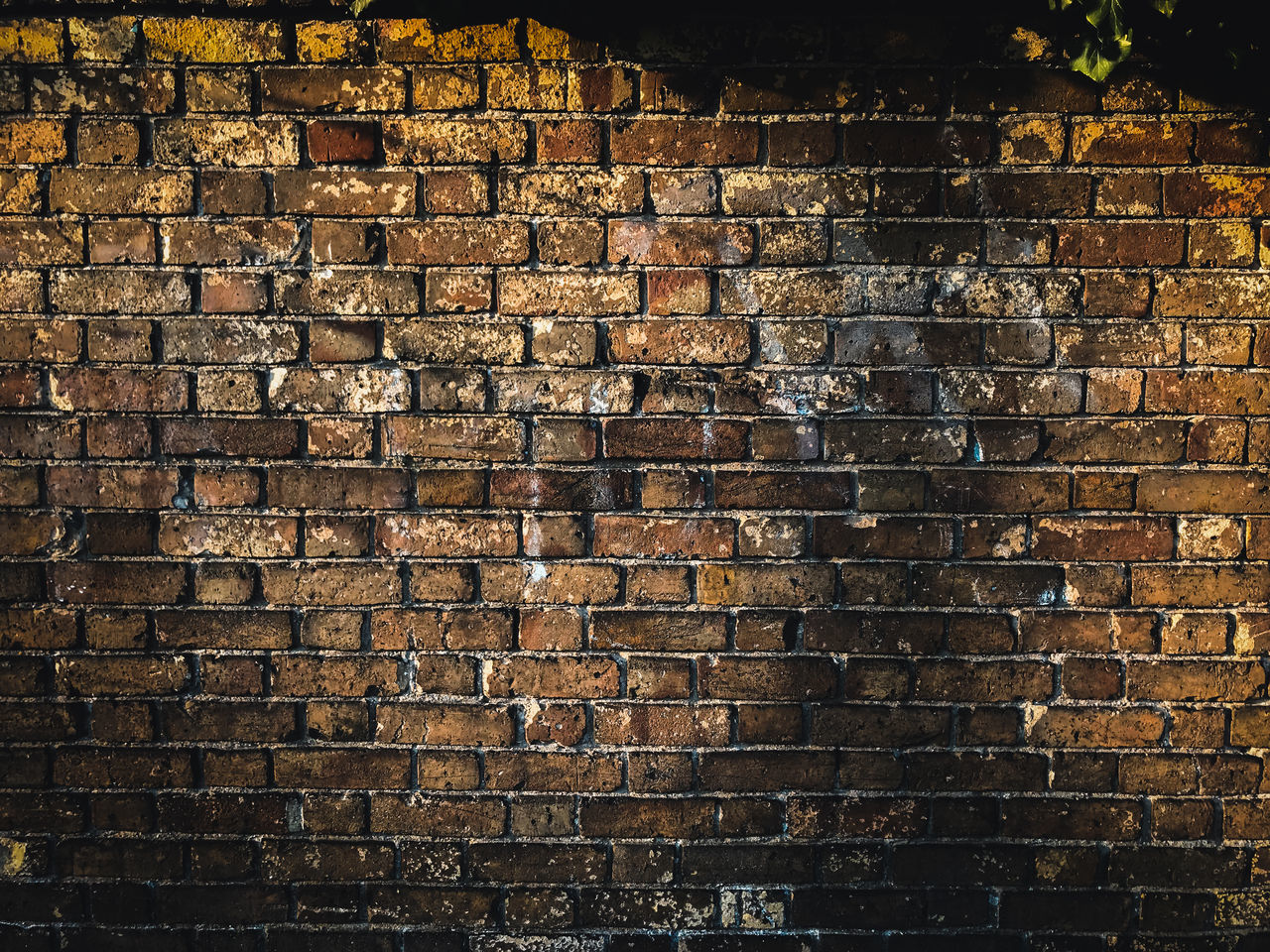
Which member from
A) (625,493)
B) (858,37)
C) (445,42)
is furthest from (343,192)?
(858,37)

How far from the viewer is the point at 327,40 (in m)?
1.39

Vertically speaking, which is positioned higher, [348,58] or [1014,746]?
[348,58]

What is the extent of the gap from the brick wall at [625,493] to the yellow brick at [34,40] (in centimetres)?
1

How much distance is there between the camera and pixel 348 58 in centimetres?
140

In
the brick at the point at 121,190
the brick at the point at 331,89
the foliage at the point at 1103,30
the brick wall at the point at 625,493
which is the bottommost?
the brick wall at the point at 625,493

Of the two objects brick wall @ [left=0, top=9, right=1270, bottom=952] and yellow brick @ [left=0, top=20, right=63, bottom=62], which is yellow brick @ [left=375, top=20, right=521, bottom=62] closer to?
brick wall @ [left=0, top=9, right=1270, bottom=952]

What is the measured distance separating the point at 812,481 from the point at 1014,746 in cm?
71

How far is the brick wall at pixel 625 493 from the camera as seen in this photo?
1396 millimetres

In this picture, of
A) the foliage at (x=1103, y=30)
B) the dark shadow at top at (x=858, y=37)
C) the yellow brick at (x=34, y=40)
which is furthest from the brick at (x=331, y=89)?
the foliage at (x=1103, y=30)

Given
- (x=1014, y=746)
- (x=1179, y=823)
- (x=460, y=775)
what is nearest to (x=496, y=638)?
(x=460, y=775)

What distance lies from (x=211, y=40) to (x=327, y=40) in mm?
234

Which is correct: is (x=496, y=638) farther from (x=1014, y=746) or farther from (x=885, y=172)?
(x=885, y=172)

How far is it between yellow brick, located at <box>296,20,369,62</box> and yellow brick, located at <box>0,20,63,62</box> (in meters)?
0.48

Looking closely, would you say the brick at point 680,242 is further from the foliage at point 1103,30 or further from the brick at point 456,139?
the foliage at point 1103,30
